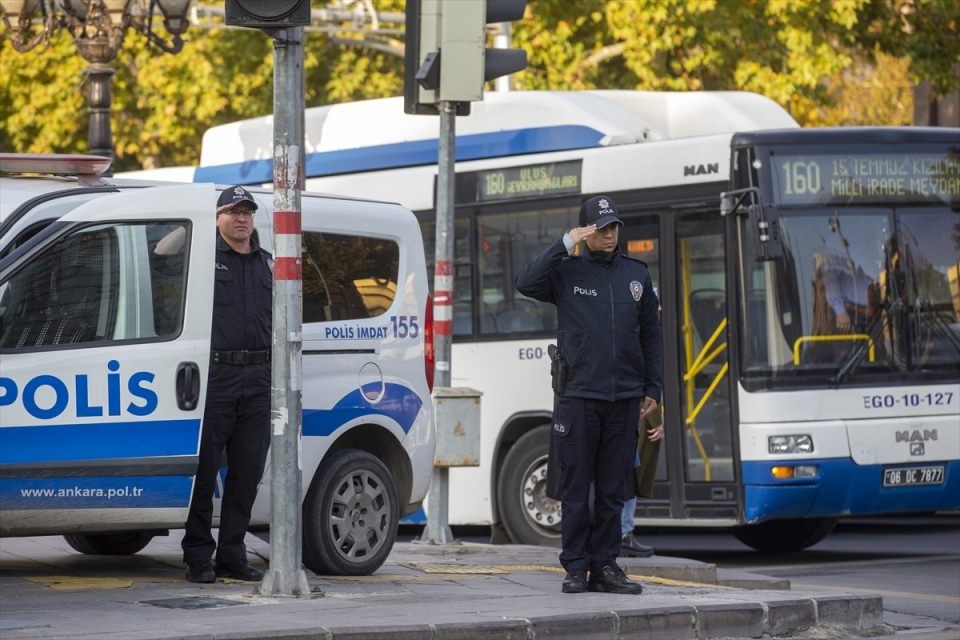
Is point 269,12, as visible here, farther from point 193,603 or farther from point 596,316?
point 193,603

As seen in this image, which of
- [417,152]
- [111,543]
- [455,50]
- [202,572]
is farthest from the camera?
[417,152]

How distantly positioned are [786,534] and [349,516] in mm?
5244

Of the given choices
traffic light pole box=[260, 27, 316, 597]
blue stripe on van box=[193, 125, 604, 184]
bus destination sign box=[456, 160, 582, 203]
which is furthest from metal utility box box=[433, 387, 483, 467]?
blue stripe on van box=[193, 125, 604, 184]

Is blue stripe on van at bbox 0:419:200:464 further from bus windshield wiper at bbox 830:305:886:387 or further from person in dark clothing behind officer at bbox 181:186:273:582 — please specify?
bus windshield wiper at bbox 830:305:886:387

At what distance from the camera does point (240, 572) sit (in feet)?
31.4

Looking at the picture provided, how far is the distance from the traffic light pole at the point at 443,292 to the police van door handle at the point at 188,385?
2946 mm

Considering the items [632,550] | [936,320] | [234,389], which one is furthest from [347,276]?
[936,320]

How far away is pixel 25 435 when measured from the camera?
29.0 ft

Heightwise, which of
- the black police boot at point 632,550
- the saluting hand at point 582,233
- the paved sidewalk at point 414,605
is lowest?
the paved sidewalk at point 414,605

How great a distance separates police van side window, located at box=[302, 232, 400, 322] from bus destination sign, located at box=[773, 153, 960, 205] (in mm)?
3667

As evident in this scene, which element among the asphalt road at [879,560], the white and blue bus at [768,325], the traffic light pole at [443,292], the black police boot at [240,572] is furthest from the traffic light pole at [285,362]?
the white and blue bus at [768,325]

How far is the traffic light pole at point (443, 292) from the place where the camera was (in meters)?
12.1

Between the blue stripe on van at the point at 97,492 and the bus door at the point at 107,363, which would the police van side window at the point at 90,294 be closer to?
the bus door at the point at 107,363

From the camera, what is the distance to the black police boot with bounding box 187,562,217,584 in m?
9.45
